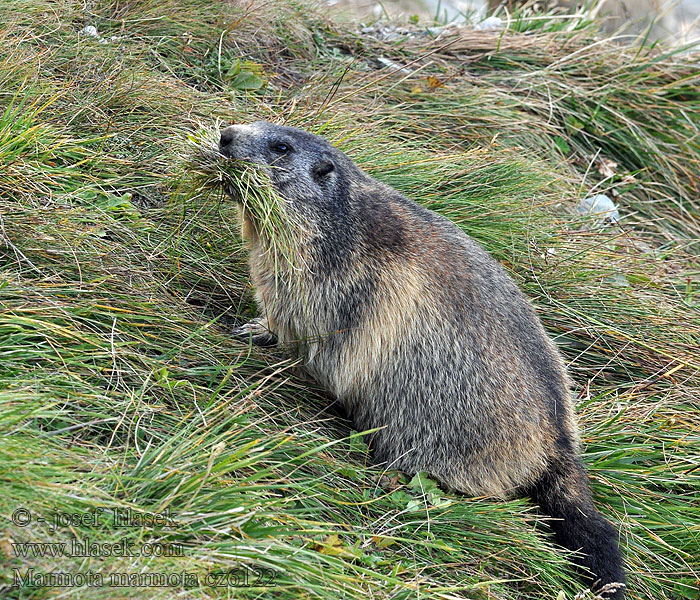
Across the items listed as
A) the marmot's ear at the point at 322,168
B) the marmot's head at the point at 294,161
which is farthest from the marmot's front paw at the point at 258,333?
the marmot's ear at the point at 322,168

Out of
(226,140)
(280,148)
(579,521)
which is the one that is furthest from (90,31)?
(579,521)

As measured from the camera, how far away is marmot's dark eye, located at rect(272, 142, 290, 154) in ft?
16.4

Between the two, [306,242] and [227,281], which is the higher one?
[306,242]

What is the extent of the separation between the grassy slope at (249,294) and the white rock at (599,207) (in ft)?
0.66

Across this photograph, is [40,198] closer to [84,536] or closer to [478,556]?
[84,536]

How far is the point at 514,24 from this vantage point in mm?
10344

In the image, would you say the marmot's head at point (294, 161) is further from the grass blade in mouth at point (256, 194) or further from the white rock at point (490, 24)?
the white rock at point (490, 24)

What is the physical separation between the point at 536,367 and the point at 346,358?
1.20 m

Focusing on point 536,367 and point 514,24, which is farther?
point 514,24

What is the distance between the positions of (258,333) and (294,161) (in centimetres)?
118

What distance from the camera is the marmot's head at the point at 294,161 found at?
4.94 metres

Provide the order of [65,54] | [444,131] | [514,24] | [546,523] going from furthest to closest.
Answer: [514,24] → [444,131] → [65,54] → [546,523]

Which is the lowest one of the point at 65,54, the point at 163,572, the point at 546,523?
the point at 546,523

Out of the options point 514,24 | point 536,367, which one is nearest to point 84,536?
point 536,367
